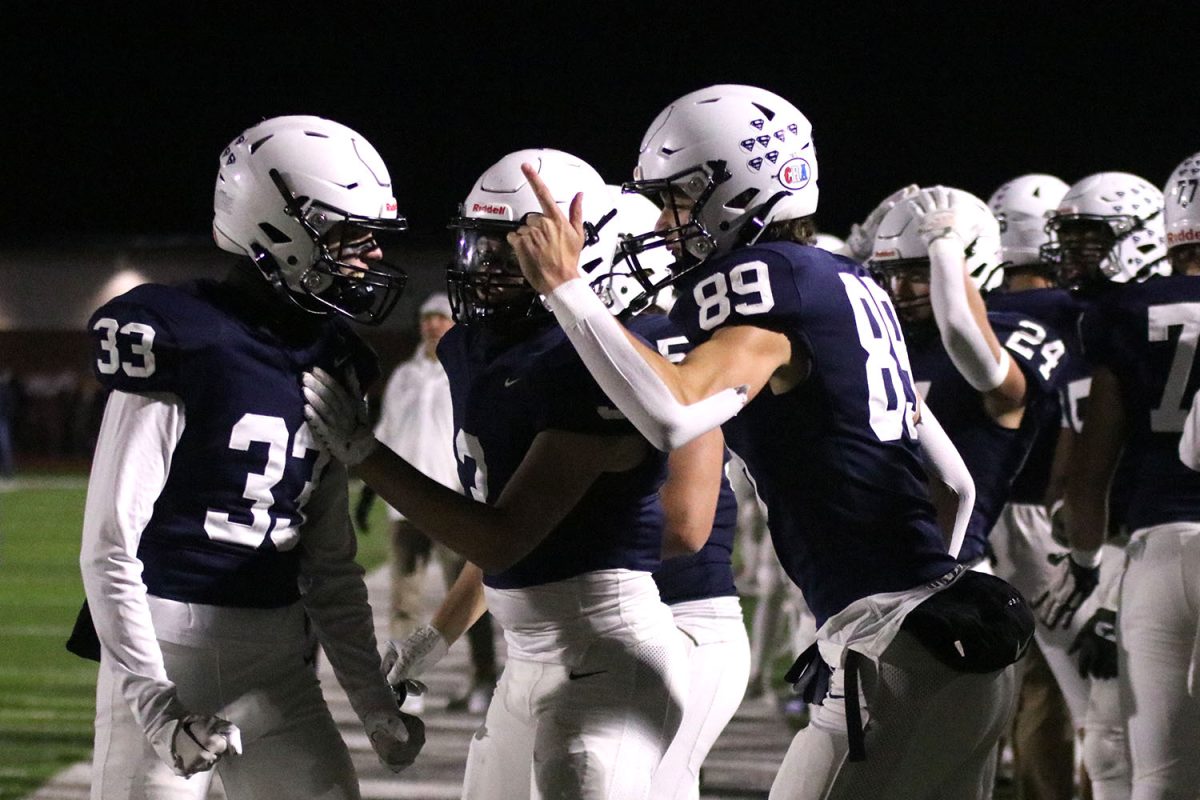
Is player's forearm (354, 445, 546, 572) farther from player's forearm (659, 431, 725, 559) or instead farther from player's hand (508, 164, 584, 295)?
player's forearm (659, 431, 725, 559)

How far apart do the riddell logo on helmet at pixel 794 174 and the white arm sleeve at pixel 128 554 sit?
1.13 meters

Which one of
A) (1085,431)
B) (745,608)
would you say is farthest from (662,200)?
(745,608)

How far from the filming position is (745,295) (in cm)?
240

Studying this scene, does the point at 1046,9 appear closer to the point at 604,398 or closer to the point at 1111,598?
the point at 1111,598

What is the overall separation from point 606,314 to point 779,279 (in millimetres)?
292

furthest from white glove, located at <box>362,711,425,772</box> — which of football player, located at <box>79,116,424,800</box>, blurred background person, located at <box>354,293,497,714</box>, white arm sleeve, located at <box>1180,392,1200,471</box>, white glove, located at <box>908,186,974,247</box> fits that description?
blurred background person, located at <box>354,293,497,714</box>

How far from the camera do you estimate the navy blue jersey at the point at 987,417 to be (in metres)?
3.86

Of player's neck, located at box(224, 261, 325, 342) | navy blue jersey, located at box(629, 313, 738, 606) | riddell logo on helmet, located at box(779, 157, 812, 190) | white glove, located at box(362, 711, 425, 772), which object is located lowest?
navy blue jersey, located at box(629, 313, 738, 606)

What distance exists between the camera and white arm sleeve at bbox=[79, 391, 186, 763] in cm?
236

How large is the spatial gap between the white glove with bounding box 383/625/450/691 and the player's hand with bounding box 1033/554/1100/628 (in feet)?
6.31

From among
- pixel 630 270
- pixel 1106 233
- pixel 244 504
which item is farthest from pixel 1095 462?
pixel 244 504

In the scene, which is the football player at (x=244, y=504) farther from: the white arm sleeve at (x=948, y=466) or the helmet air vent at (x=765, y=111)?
the white arm sleeve at (x=948, y=466)

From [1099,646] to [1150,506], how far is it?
1.67 ft

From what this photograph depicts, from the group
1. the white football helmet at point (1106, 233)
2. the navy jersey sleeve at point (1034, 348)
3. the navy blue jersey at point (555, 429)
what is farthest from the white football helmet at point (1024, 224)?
the navy blue jersey at point (555, 429)
